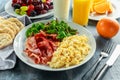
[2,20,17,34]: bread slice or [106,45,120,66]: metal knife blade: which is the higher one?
[2,20,17,34]: bread slice

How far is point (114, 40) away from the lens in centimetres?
110

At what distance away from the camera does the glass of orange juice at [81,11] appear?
3.79 feet

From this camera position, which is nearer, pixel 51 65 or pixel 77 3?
pixel 51 65

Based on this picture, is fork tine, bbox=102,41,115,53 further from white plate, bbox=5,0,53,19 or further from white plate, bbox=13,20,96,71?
white plate, bbox=5,0,53,19

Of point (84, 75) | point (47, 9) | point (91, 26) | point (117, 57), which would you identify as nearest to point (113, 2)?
point (91, 26)

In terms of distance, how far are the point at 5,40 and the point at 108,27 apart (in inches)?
18.2

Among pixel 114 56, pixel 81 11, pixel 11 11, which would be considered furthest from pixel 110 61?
pixel 11 11

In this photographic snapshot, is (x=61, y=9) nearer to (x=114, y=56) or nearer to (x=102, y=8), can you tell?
(x=102, y=8)

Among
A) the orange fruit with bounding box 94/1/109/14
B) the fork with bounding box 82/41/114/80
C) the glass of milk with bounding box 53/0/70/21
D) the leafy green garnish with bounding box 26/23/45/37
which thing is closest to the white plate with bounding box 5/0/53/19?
the glass of milk with bounding box 53/0/70/21

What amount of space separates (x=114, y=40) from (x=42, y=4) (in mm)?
428

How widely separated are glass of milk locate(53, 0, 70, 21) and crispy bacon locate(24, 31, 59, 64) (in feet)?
0.73

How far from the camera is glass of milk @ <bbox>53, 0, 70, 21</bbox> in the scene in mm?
1188

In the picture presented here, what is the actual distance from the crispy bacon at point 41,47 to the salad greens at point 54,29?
0.10ft

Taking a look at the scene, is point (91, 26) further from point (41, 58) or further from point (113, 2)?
point (41, 58)
